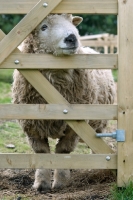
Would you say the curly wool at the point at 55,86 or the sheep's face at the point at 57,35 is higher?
the sheep's face at the point at 57,35

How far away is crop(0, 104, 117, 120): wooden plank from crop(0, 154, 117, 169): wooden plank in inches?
15.4

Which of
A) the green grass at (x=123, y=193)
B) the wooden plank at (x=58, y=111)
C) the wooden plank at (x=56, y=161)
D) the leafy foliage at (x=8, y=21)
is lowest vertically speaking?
the green grass at (x=123, y=193)

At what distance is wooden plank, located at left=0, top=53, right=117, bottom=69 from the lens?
4902 millimetres

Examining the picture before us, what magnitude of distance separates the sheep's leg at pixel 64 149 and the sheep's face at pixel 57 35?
3.85 ft

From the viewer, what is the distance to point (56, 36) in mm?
5477

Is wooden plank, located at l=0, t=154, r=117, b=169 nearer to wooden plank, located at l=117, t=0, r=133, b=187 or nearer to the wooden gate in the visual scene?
the wooden gate

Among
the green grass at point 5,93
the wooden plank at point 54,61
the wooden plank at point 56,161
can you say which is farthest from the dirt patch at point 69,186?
the green grass at point 5,93

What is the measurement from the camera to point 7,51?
487 cm

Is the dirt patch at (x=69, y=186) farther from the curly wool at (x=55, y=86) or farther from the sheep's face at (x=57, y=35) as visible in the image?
the sheep's face at (x=57, y=35)

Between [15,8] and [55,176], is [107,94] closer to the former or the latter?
[55,176]

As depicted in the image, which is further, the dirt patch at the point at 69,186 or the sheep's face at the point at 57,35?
the dirt patch at the point at 69,186

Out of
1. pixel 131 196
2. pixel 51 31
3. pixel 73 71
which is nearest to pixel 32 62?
pixel 51 31

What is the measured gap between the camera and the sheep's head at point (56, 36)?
17.0 feet

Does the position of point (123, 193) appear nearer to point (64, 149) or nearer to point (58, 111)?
point (58, 111)
